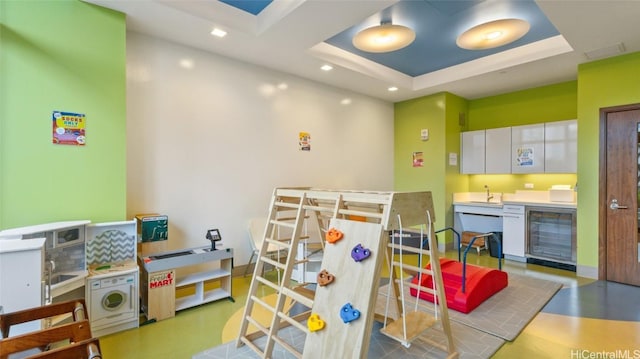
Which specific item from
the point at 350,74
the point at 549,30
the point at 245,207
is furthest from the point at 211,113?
the point at 549,30

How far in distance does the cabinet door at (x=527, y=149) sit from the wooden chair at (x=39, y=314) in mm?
6455

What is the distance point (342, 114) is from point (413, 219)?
3930 mm

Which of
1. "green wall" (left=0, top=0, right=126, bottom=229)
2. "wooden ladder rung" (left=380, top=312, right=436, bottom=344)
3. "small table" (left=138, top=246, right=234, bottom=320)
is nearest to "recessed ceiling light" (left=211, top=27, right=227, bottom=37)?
"green wall" (left=0, top=0, right=126, bottom=229)

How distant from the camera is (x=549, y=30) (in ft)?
12.6

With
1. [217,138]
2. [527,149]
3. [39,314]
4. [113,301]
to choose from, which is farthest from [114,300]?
[527,149]

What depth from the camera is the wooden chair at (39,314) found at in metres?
1.69

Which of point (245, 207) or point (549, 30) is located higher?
point (549, 30)

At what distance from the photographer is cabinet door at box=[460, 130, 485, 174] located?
6043 millimetres

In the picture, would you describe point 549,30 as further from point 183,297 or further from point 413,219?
point 183,297

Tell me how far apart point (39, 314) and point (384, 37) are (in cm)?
400

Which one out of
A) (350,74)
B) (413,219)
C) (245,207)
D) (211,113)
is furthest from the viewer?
(350,74)

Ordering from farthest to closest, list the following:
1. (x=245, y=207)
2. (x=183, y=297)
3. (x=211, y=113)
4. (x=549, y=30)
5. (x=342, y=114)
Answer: (x=342, y=114) → (x=245, y=207) → (x=211, y=113) → (x=549, y=30) → (x=183, y=297)

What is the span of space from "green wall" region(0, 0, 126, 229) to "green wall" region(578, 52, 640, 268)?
20.3 feet

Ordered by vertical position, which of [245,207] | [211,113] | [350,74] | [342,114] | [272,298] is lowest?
[272,298]
